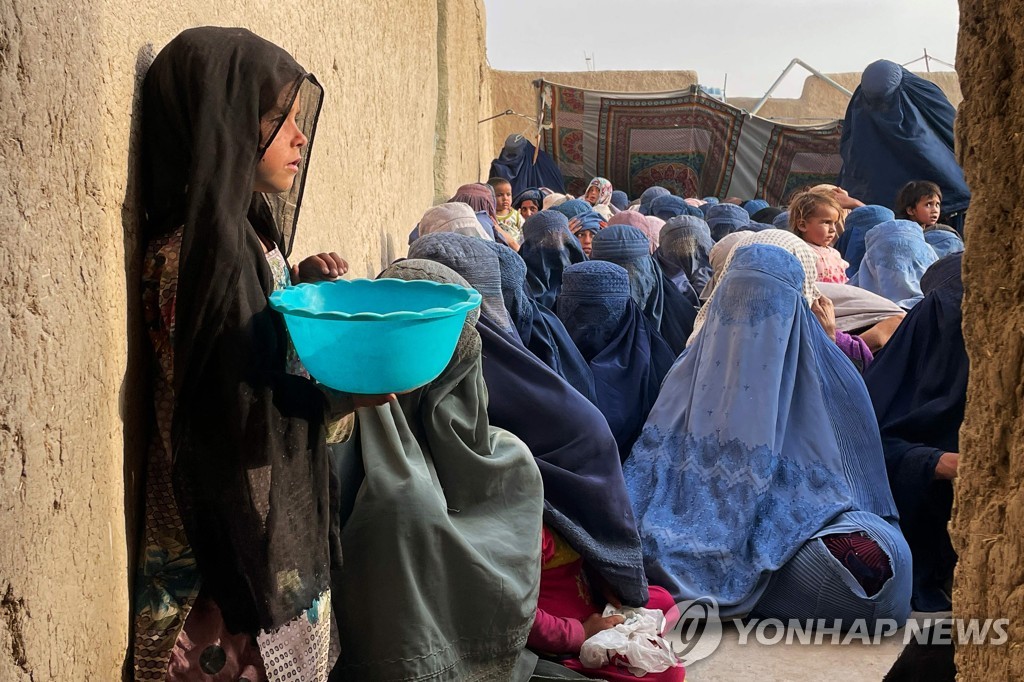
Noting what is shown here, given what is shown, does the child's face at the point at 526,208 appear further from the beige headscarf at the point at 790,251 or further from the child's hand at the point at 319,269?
the child's hand at the point at 319,269

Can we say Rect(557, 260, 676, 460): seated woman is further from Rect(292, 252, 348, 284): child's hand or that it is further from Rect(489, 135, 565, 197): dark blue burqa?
Rect(489, 135, 565, 197): dark blue burqa

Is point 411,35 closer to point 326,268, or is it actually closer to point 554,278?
point 554,278

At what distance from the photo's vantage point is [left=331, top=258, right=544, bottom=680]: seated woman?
2025mm

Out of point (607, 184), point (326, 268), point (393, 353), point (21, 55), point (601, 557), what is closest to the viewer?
point (21, 55)

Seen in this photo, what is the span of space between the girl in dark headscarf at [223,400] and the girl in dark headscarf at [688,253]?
446cm

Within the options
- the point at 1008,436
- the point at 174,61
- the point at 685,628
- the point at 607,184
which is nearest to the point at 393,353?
the point at 174,61

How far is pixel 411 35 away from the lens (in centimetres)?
573

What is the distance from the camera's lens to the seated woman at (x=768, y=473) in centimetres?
286

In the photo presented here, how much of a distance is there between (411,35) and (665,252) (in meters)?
1.93

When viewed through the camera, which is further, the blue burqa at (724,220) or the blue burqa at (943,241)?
the blue burqa at (724,220)

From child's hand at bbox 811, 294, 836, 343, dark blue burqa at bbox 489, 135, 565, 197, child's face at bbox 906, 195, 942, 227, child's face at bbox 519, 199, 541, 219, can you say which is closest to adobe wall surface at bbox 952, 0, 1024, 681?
child's hand at bbox 811, 294, 836, 343

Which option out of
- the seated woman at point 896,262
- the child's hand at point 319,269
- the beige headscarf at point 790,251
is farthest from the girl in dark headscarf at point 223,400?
the seated woman at point 896,262

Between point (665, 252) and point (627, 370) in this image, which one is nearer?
point (627, 370)

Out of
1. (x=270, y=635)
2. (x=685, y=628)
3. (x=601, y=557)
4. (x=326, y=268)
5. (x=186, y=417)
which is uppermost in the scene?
(x=326, y=268)
